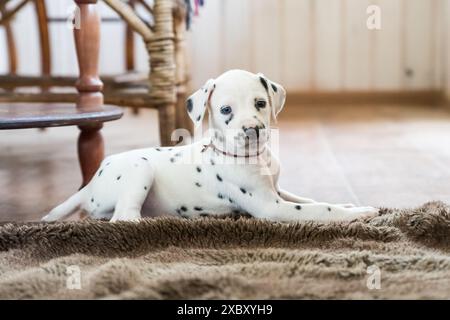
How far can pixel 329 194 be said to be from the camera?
176cm

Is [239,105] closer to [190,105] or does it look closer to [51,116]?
[190,105]

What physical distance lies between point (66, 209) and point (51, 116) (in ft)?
0.73

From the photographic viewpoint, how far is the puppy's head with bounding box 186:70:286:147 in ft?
4.39

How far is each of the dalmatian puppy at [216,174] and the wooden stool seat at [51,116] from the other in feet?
0.54

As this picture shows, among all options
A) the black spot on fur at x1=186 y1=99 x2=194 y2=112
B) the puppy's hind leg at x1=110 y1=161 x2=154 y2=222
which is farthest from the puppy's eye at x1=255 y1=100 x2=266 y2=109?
the puppy's hind leg at x1=110 y1=161 x2=154 y2=222

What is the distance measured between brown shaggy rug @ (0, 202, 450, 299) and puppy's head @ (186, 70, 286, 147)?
16 cm

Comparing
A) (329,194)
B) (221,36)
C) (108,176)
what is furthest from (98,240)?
(221,36)

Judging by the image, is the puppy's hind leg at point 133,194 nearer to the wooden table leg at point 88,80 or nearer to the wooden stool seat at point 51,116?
the wooden stool seat at point 51,116

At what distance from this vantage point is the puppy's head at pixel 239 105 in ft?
4.39

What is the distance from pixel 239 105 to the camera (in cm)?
136

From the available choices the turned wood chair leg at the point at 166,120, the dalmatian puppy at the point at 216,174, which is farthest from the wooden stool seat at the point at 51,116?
the turned wood chair leg at the point at 166,120

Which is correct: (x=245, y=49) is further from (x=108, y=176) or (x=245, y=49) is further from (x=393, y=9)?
(x=108, y=176)

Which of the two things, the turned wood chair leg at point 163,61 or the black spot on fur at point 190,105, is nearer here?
the black spot on fur at point 190,105

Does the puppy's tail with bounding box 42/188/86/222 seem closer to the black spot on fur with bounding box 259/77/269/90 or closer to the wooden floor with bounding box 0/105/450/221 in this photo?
the wooden floor with bounding box 0/105/450/221
